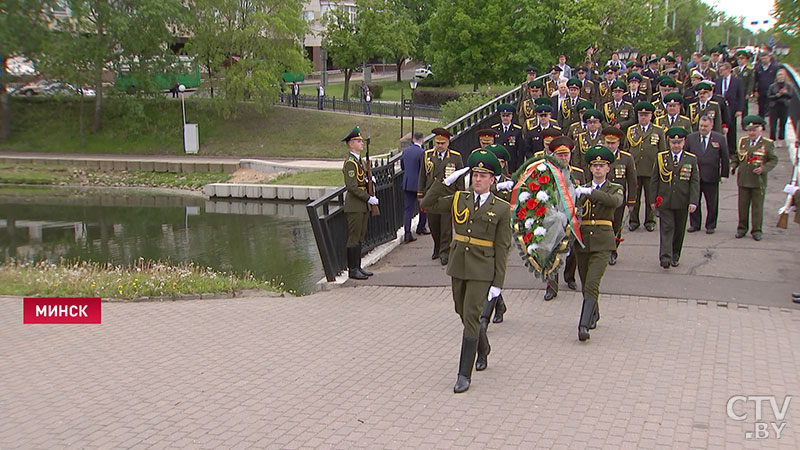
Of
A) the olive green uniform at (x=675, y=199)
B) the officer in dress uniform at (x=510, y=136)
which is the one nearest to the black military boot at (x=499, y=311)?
the olive green uniform at (x=675, y=199)

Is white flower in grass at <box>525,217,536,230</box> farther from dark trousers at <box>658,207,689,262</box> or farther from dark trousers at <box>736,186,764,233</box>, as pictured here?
dark trousers at <box>736,186,764,233</box>

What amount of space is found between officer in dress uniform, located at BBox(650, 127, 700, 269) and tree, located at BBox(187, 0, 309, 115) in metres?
28.9

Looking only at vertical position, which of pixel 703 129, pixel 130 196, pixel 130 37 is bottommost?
pixel 130 196

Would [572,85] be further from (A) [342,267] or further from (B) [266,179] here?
(B) [266,179]

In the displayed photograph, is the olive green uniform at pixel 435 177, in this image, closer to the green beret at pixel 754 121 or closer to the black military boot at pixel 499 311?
the black military boot at pixel 499 311

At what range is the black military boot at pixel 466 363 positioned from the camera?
7.40 meters

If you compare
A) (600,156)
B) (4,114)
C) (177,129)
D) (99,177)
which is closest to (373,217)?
(600,156)

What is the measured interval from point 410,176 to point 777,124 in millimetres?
11468

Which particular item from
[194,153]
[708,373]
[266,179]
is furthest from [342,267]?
[194,153]

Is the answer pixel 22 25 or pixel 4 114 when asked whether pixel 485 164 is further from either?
pixel 4 114

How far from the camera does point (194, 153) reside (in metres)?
38.9

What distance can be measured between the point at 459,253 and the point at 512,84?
3524 centimetres

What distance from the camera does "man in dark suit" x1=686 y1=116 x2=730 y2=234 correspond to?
1308 cm

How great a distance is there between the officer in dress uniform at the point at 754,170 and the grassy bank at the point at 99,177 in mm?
23254
